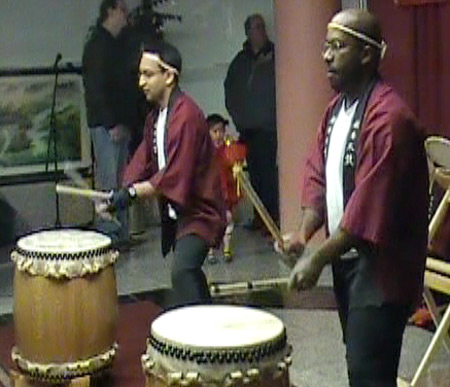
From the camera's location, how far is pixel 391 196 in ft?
8.04

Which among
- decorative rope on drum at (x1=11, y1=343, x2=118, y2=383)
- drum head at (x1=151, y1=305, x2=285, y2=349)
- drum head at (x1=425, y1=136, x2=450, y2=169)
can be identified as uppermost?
drum head at (x1=425, y1=136, x2=450, y2=169)

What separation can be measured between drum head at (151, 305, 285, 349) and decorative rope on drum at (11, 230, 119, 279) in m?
0.65

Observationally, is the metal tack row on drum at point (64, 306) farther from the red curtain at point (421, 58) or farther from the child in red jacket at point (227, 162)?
the child in red jacket at point (227, 162)

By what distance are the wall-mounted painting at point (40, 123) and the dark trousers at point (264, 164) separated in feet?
3.24

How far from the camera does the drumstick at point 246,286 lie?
178 inches

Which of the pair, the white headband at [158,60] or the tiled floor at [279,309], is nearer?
the white headband at [158,60]

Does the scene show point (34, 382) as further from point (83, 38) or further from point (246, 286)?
point (83, 38)

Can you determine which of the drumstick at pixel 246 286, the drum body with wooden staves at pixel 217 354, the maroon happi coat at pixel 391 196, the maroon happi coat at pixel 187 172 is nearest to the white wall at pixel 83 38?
the drumstick at pixel 246 286

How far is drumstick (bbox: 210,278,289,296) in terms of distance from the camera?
4.52 m

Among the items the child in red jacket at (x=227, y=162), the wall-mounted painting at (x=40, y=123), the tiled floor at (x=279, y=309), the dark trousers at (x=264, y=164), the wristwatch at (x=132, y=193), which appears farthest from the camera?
the dark trousers at (x=264, y=164)

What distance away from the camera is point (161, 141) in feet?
11.2

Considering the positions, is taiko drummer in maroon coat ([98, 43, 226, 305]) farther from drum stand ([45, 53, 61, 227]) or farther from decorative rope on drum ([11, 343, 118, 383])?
drum stand ([45, 53, 61, 227])

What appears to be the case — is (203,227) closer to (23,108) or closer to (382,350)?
(382,350)

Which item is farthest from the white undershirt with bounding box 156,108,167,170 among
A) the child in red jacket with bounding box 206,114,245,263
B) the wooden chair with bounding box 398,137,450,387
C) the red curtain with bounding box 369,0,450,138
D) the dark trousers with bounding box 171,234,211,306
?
the child in red jacket with bounding box 206,114,245,263
